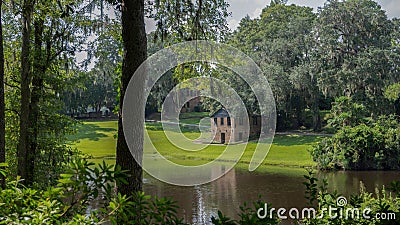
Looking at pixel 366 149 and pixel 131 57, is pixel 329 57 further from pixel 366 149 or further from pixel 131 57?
pixel 131 57

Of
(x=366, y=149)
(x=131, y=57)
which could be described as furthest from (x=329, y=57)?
(x=131, y=57)

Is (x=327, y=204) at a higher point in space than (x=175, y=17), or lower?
lower

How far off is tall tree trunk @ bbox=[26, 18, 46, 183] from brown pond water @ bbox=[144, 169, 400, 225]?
13.3 feet

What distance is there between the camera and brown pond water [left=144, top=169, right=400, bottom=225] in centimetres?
1188

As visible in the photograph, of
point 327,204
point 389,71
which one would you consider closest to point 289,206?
point 327,204

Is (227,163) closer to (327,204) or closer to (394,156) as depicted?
(394,156)

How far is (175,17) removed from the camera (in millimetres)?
4312

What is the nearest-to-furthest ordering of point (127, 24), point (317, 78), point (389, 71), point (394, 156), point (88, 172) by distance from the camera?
point (88, 172), point (127, 24), point (394, 156), point (389, 71), point (317, 78)

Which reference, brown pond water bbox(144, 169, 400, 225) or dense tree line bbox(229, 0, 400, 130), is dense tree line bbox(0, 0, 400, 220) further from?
brown pond water bbox(144, 169, 400, 225)

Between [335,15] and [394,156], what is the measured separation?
1288 centimetres

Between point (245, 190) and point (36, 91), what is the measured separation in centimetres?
852

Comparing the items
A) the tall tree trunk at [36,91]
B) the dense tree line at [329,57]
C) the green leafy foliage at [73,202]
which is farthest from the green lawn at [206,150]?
the green leafy foliage at [73,202]

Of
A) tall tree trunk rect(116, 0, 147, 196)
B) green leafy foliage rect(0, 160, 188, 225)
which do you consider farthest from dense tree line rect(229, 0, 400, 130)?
green leafy foliage rect(0, 160, 188, 225)

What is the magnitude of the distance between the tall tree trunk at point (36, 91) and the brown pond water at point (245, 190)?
159 inches
